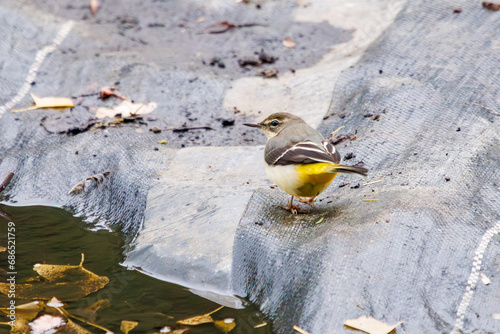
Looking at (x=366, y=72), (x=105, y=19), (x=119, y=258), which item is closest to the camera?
(x=119, y=258)

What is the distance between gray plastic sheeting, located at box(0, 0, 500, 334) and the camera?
3361 mm

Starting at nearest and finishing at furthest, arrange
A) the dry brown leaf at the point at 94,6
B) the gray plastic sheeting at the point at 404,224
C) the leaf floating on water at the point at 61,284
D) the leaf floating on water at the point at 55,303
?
the gray plastic sheeting at the point at 404,224, the leaf floating on water at the point at 55,303, the leaf floating on water at the point at 61,284, the dry brown leaf at the point at 94,6

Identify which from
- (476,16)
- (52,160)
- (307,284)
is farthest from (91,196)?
(476,16)

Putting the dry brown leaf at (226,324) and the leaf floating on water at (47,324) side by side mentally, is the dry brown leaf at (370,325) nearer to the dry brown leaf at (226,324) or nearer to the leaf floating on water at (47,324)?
the dry brown leaf at (226,324)

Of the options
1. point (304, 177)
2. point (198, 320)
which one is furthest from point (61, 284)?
point (304, 177)

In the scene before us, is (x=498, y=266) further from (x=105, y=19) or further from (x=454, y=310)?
(x=105, y=19)

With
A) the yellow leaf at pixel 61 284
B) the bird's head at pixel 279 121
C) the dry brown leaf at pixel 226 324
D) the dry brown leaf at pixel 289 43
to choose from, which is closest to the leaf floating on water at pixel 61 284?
the yellow leaf at pixel 61 284

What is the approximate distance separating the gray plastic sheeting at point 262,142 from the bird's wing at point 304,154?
41 cm

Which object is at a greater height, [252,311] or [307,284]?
[307,284]

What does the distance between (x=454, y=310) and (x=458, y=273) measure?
26 centimetres

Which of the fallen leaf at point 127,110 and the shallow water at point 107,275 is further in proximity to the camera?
the fallen leaf at point 127,110

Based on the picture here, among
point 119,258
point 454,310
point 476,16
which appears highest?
point 476,16

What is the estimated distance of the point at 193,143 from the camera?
5.63 metres

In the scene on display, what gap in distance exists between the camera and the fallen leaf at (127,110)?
603cm
